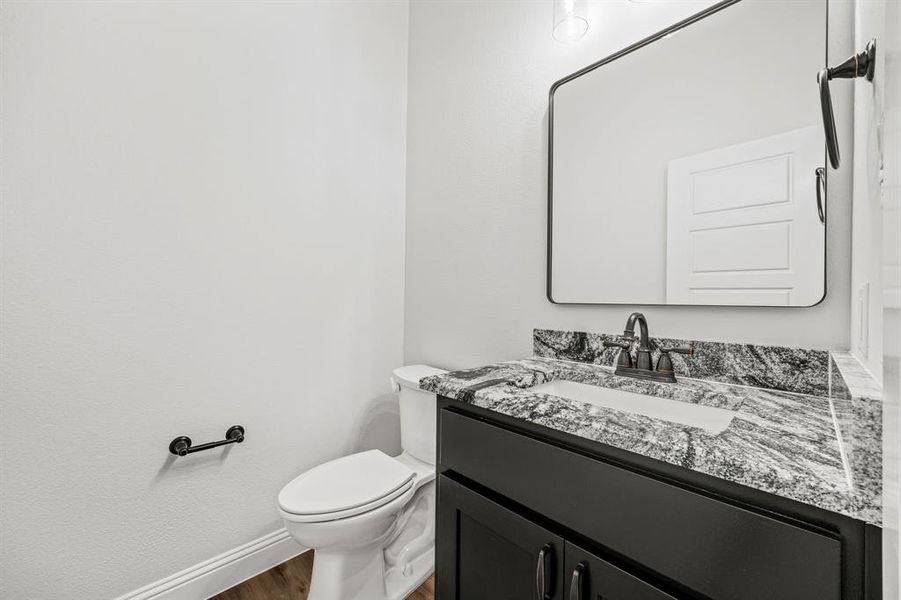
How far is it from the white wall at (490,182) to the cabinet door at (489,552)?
0.71m

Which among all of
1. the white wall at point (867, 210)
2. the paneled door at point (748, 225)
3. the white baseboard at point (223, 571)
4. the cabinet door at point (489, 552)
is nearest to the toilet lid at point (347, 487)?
the cabinet door at point (489, 552)

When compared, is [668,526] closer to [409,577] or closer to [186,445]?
[409,577]

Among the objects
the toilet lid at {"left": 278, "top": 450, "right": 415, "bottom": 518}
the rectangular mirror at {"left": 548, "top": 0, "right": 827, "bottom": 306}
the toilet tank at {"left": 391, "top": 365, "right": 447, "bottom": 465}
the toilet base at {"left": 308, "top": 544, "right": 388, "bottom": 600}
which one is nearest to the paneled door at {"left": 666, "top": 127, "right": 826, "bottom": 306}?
the rectangular mirror at {"left": 548, "top": 0, "right": 827, "bottom": 306}

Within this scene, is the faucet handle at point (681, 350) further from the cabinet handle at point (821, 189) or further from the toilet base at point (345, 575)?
the toilet base at point (345, 575)

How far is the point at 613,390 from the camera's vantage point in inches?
41.8

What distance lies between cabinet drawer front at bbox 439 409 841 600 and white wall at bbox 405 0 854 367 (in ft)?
2.11

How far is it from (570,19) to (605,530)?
1.57 metres

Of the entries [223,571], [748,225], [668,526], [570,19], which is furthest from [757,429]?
[223,571]

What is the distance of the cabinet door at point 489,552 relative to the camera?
791mm

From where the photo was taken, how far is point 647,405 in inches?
39.7

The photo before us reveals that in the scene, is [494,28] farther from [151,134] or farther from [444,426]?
[444,426]

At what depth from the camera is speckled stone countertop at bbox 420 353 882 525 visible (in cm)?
51

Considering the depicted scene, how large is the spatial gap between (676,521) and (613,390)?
44 centimetres

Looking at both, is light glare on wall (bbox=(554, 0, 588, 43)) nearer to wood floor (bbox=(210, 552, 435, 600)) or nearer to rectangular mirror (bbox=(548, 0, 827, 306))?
rectangular mirror (bbox=(548, 0, 827, 306))
